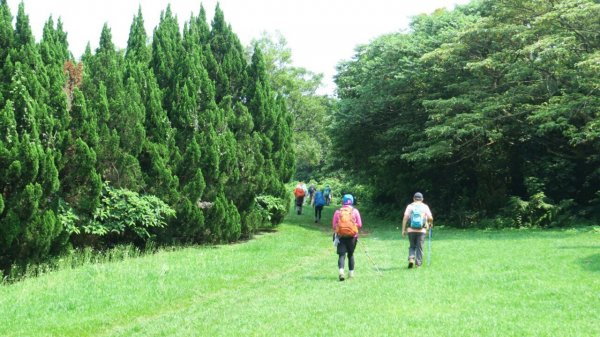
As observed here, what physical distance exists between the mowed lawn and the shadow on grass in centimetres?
3

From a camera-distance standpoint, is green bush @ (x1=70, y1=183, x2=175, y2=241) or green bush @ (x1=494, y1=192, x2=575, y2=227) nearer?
green bush @ (x1=70, y1=183, x2=175, y2=241)

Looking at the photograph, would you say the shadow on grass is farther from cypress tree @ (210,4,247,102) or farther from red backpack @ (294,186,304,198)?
red backpack @ (294,186,304,198)

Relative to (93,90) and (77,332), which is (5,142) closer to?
(93,90)

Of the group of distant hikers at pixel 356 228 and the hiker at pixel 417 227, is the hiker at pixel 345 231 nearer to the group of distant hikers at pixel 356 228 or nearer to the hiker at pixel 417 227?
the group of distant hikers at pixel 356 228

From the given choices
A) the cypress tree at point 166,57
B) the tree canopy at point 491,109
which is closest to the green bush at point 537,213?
the tree canopy at point 491,109

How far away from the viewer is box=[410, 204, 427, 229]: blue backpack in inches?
489

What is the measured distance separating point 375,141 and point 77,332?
23.6m

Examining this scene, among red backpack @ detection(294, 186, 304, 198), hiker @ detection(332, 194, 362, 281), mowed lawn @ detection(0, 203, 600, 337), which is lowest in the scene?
mowed lawn @ detection(0, 203, 600, 337)

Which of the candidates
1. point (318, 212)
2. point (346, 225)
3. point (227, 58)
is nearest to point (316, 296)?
point (346, 225)

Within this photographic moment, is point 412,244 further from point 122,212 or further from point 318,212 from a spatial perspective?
point 318,212

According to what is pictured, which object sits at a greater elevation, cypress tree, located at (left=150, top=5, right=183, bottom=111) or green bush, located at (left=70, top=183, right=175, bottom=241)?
cypress tree, located at (left=150, top=5, right=183, bottom=111)

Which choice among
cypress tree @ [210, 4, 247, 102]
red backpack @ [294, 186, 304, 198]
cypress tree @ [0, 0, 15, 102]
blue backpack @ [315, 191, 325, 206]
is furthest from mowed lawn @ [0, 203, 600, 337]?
red backpack @ [294, 186, 304, 198]

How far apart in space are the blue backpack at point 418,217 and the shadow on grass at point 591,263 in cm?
331

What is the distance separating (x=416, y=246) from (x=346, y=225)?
7.39 ft
